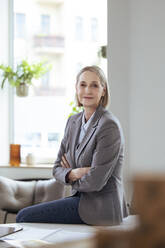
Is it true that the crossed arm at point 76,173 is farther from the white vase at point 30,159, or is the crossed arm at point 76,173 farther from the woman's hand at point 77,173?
the white vase at point 30,159

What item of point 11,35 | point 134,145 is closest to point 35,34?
point 11,35

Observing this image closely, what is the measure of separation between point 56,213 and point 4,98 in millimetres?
1990

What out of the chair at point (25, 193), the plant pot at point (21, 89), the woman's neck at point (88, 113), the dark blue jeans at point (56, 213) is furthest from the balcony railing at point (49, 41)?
the dark blue jeans at point (56, 213)

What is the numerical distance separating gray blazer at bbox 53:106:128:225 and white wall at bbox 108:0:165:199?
97 cm

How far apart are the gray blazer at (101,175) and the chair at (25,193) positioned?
85 centimetres

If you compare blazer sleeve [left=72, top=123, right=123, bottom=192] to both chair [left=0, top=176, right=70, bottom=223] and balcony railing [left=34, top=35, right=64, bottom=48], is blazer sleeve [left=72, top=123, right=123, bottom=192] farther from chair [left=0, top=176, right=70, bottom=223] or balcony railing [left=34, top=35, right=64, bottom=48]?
balcony railing [left=34, top=35, right=64, bottom=48]

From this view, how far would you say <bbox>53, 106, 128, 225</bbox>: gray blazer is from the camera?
2480 mm

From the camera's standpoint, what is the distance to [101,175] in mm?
2457

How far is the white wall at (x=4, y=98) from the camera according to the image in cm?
421

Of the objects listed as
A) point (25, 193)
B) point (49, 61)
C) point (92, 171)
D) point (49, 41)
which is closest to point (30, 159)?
point (25, 193)

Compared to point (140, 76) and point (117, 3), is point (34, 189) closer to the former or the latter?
point (140, 76)

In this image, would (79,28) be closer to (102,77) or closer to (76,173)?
(102,77)

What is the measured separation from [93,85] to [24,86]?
1.56 metres

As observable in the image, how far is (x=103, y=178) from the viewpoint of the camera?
2.46 metres
